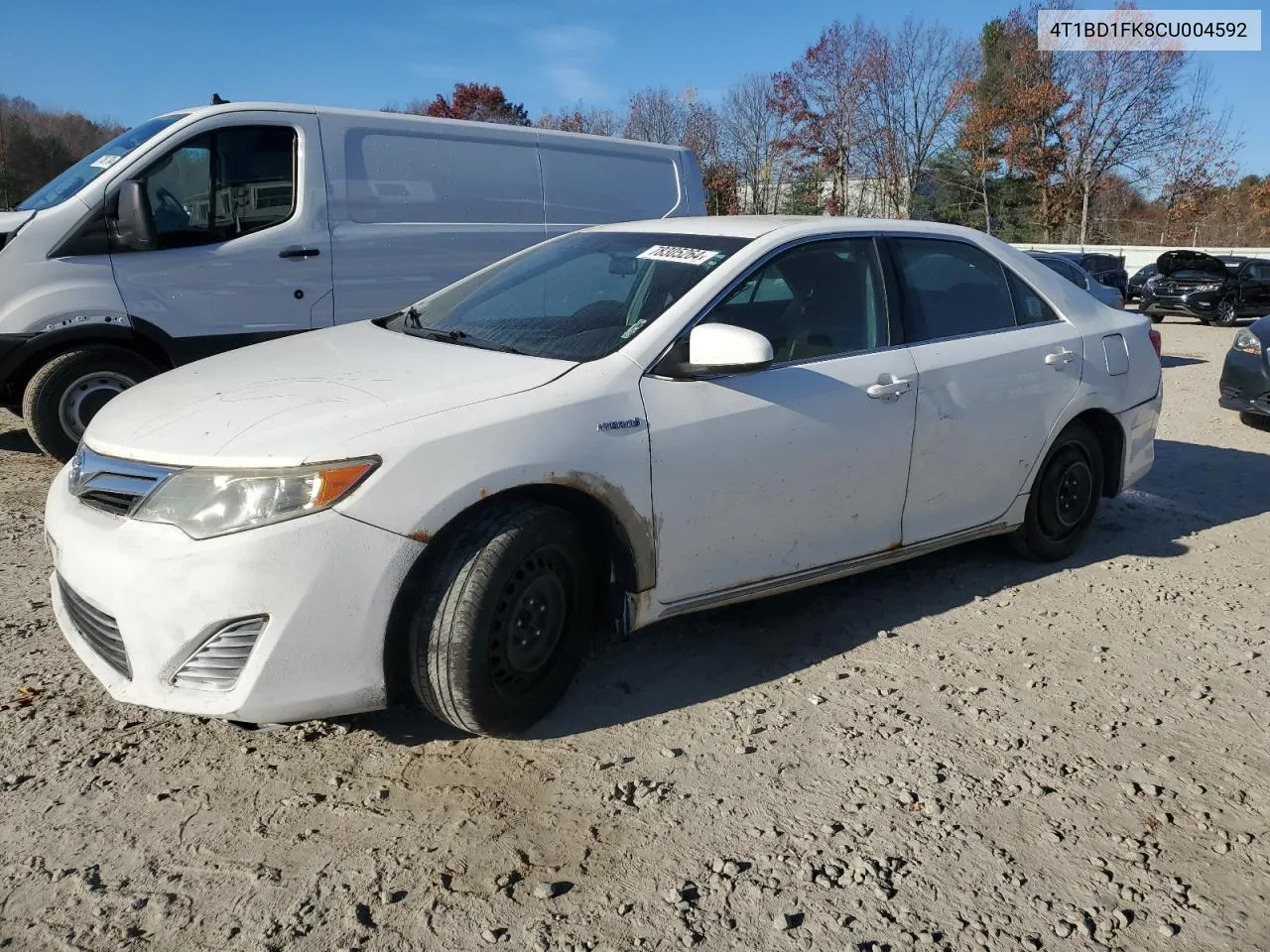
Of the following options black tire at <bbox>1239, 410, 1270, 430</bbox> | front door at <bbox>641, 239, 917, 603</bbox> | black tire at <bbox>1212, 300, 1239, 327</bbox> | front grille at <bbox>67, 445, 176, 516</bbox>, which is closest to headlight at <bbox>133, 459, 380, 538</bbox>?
front grille at <bbox>67, 445, 176, 516</bbox>

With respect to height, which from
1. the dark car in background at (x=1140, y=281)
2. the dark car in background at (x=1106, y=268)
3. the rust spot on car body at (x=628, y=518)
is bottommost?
the dark car in background at (x=1140, y=281)

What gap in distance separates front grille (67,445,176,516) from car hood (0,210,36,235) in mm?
3599

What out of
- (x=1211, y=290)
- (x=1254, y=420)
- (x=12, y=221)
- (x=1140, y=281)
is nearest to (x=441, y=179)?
(x=12, y=221)

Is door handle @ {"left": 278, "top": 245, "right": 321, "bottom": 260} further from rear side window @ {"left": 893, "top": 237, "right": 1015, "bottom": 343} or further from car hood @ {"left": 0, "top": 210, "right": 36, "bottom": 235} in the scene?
rear side window @ {"left": 893, "top": 237, "right": 1015, "bottom": 343}

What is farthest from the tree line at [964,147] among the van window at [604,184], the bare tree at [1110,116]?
the van window at [604,184]

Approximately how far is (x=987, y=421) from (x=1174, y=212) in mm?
38790

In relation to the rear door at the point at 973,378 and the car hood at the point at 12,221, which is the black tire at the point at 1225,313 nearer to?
the rear door at the point at 973,378

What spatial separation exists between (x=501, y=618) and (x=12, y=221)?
473 centimetres

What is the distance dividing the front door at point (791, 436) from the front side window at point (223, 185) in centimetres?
402

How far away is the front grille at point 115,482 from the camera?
2.76 metres

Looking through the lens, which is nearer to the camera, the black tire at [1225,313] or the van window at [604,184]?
the van window at [604,184]

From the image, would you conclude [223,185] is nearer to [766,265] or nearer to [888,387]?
[766,265]

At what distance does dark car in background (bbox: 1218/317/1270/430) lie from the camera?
26.3 feet

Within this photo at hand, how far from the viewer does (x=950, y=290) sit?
4316mm
